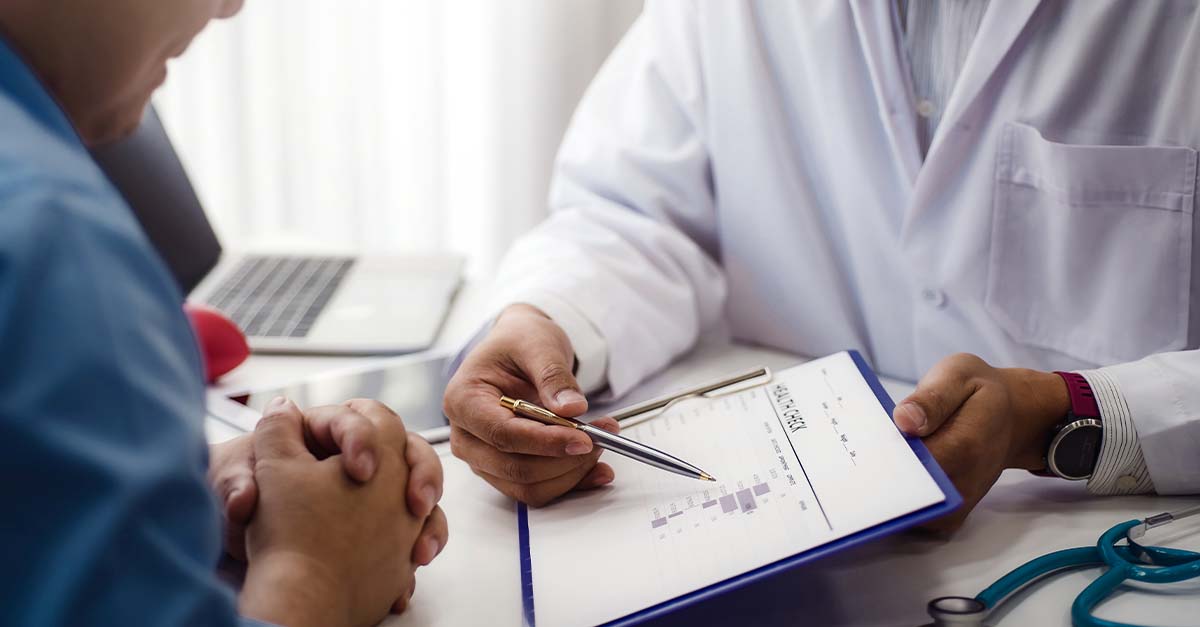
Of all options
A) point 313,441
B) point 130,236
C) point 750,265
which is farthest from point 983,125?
point 130,236

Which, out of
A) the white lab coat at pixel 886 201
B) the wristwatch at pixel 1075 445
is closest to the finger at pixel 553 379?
the white lab coat at pixel 886 201

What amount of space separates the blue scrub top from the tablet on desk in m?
0.49

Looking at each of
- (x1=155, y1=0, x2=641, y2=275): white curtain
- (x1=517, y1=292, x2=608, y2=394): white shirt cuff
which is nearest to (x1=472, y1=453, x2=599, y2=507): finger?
(x1=517, y1=292, x2=608, y2=394): white shirt cuff

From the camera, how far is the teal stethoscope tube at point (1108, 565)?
570mm

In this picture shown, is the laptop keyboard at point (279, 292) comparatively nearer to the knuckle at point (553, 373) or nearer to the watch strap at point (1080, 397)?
the knuckle at point (553, 373)

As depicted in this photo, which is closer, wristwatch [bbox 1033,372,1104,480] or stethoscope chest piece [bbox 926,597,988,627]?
stethoscope chest piece [bbox 926,597,988,627]

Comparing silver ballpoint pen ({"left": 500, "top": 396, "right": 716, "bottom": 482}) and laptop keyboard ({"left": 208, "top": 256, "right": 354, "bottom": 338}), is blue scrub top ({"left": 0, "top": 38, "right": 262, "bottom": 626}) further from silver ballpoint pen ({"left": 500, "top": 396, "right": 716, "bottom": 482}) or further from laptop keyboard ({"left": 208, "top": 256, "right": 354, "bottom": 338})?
laptop keyboard ({"left": 208, "top": 256, "right": 354, "bottom": 338})

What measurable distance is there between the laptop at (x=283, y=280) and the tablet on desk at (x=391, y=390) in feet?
0.32

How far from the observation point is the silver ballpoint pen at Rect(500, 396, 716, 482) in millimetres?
660

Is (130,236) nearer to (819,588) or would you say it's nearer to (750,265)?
(819,588)

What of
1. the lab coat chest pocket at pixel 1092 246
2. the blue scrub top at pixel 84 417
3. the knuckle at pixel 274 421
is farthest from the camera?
the lab coat chest pocket at pixel 1092 246

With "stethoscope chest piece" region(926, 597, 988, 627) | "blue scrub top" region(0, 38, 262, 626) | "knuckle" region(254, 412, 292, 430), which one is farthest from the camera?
"knuckle" region(254, 412, 292, 430)

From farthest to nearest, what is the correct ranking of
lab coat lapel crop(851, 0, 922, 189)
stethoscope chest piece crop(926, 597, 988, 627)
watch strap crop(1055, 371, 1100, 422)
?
lab coat lapel crop(851, 0, 922, 189) → watch strap crop(1055, 371, 1100, 422) → stethoscope chest piece crop(926, 597, 988, 627)

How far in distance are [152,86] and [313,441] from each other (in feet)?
0.87
